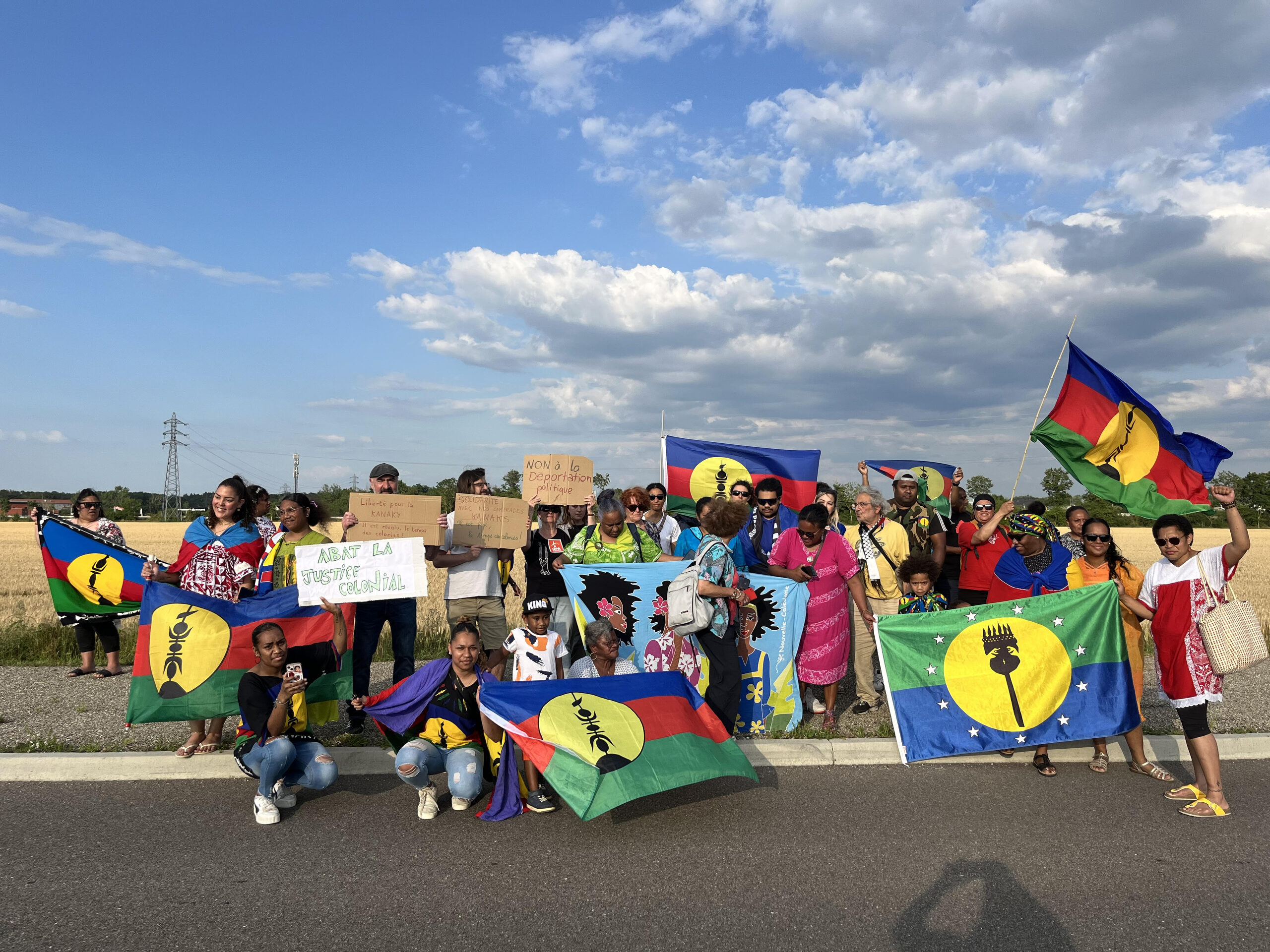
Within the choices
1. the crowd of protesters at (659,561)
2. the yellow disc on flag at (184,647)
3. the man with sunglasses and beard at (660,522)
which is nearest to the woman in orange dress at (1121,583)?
the crowd of protesters at (659,561)

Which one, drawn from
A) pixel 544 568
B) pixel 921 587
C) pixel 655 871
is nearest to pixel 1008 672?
pixel 921 587

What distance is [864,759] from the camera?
603 centimetres

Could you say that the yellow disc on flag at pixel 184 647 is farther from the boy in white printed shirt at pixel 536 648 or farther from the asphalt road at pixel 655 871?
the boy in white printed shirt at pixel 536 648

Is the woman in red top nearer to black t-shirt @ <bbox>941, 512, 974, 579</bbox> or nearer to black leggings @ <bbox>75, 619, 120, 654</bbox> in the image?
black t-shirt @ <bbox>941, 512, 974, 579</bbox>

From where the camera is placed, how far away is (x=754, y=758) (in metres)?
6.00

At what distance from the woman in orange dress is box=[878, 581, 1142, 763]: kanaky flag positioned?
0.13 m

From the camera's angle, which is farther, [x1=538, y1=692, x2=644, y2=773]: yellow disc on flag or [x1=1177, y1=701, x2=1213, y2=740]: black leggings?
[x1=1177, y1=701, x2=1213, y2=740]: black leggings

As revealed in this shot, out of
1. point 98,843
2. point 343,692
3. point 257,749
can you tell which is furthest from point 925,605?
point 98,843

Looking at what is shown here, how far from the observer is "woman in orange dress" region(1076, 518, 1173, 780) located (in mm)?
5934

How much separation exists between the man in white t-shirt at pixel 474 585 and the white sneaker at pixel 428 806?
2103 mm

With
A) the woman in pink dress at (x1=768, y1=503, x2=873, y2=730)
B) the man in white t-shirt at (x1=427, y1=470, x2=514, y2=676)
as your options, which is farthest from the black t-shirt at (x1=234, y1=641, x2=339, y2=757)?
the woman in pink dress at (x1=768, y1=503, x2=873, y2=730)

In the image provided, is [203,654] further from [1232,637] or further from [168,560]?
[168,560]

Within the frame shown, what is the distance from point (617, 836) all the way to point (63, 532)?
23.5 ft

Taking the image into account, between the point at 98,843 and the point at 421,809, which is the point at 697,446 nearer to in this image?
the point at 421,809
